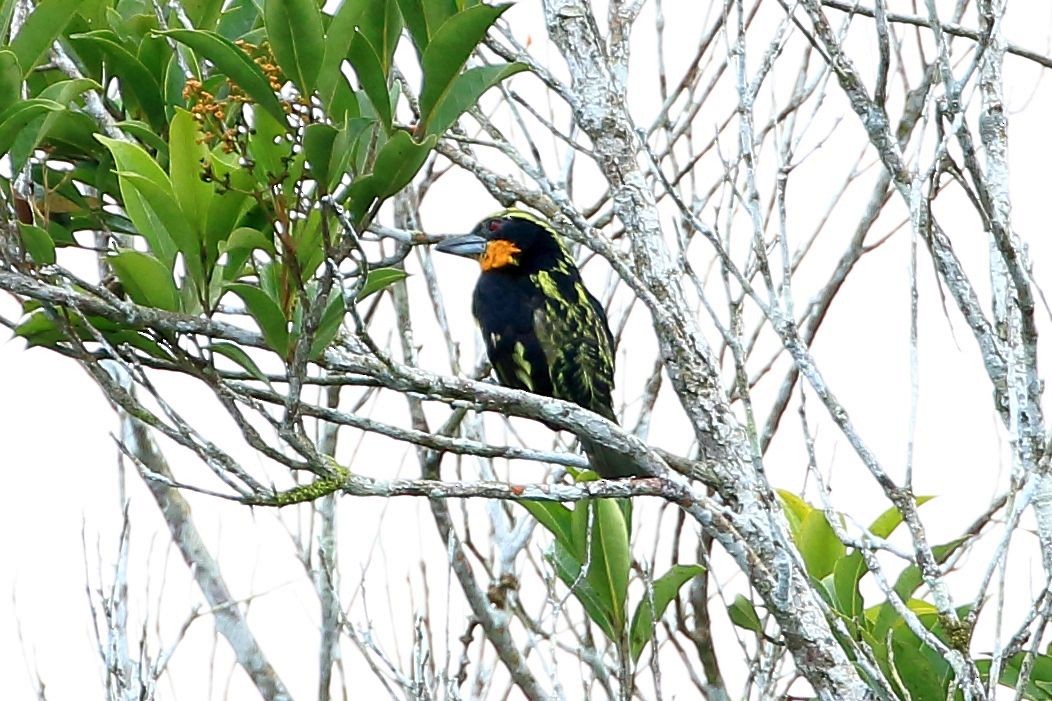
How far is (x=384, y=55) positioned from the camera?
226 centimetres

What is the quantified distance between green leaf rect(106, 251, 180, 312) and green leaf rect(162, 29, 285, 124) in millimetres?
330

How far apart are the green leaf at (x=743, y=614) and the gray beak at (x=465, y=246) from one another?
1.82 metres

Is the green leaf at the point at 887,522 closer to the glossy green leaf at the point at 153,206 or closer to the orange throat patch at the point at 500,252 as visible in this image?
the glossy green leaf at the point at 153,206

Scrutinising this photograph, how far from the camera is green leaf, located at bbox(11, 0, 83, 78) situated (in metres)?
2.23

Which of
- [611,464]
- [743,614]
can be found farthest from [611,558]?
[611,464]

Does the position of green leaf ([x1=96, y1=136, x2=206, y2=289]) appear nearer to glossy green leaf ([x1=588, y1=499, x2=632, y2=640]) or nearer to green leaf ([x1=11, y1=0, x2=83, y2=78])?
green leaf ([x1=11, y1=0, x2=83, y2=78])

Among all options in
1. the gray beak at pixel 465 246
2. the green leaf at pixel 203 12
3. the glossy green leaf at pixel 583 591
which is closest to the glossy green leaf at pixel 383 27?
the green leaf at pixel 203 12

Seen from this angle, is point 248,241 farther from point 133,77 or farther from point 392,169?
point 133,77

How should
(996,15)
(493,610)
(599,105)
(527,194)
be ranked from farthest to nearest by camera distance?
(493,610) < (527,194) < (599,105) < (996,15)

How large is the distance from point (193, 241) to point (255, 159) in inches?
6.7

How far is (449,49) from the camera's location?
2.21m

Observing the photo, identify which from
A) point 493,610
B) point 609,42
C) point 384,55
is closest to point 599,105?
point 609,42

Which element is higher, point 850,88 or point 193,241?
point 850,88

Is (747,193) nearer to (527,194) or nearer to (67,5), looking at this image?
(527,194)
